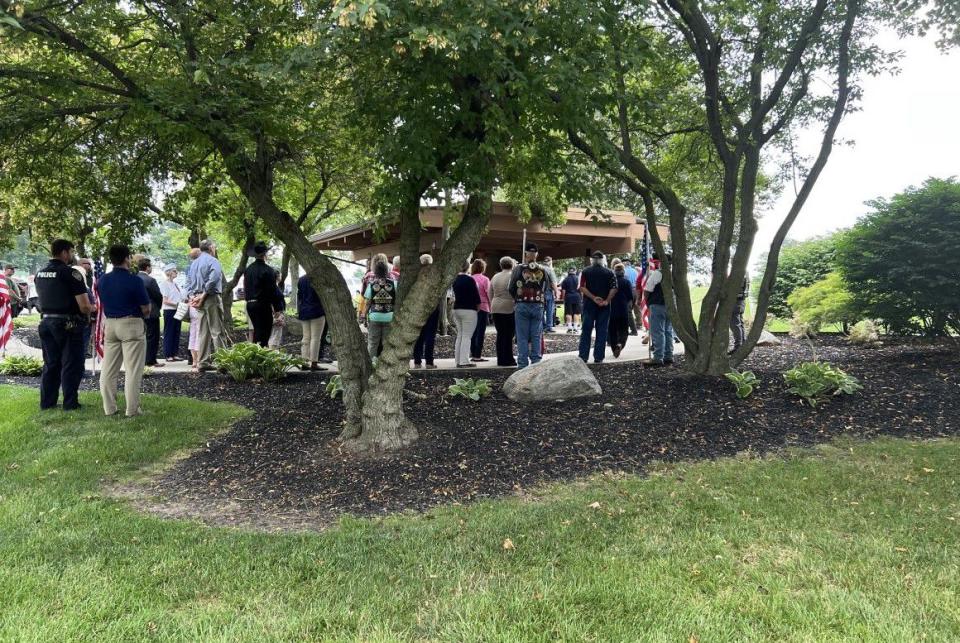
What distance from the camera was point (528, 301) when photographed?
864cm

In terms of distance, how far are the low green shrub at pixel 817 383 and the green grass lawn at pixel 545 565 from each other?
1.66 metres

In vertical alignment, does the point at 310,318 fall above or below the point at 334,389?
above

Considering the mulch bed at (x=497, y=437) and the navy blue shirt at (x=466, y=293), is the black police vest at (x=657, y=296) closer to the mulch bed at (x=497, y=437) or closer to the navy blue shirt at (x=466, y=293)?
the mulch bed at (x=497, y=437)

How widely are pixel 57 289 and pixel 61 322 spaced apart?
372mm

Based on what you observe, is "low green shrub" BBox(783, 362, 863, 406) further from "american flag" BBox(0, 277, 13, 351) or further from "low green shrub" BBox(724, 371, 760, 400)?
"american flag" BBox(0, 277, 13, 351)

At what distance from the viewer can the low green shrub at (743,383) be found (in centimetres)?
654

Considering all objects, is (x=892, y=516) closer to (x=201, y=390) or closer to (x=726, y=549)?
(x=726, y=549)

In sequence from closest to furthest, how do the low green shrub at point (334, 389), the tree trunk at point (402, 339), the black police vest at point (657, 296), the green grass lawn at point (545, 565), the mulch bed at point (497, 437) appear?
the green grass lawn at point (545, 565) → the mulch bed at point (497, 437) → the tree trunk at point (402, 339) → the low green shrub at point (334, 389) → the black police vest at point (657, 296)

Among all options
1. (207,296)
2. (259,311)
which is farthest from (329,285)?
(207,296)

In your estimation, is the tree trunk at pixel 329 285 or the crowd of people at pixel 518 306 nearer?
the tree trunk at pixel 329 285

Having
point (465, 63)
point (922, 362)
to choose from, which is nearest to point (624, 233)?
point (922, 362)

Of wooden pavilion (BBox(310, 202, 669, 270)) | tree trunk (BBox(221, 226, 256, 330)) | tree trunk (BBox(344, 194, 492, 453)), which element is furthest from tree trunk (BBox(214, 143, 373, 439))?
wooden pavilion (BBox(310, 202, 669, 270))

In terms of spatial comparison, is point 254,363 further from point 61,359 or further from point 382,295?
point 61,359

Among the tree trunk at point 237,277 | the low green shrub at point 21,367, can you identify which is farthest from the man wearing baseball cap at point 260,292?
the low green shrub at point 21,367
